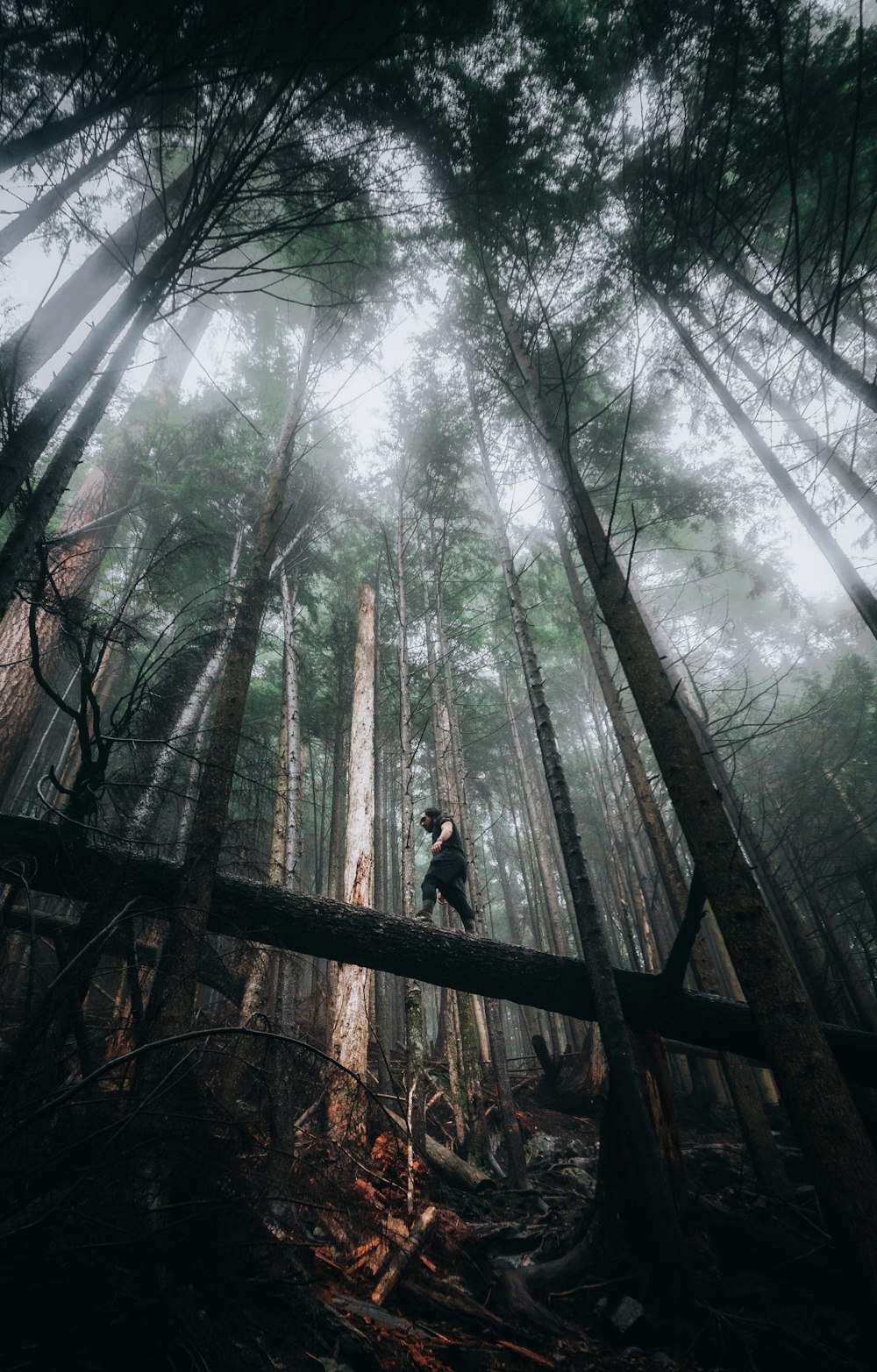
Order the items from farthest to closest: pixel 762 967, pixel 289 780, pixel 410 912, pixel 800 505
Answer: pixel 289 780 < pixel 800 505 < pixel 410 912 < pixel 762 967

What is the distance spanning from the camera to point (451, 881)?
20.7 ft

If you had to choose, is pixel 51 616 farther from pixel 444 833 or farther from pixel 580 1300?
pixel 580 1300

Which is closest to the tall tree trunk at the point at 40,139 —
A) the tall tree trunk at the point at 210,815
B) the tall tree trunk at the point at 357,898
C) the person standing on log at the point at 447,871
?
the tall tree trunk at the point at 210,815

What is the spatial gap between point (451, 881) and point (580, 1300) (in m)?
3.56

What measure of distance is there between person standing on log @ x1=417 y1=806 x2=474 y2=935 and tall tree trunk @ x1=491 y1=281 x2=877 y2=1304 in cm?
369

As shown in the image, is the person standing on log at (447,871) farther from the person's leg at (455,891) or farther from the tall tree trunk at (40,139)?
the tall tree trunk at (40,139)

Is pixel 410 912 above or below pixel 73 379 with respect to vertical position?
below

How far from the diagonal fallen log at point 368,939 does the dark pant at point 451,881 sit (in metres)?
2.35

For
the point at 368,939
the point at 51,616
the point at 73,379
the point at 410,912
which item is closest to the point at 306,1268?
the point at 368,939

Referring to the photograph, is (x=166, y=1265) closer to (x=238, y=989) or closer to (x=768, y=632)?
(x=238, y=989)

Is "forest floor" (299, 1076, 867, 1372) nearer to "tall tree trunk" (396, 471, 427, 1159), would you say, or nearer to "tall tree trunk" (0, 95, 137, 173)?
"tall tree trunk" (396, 471, 427, 1159)

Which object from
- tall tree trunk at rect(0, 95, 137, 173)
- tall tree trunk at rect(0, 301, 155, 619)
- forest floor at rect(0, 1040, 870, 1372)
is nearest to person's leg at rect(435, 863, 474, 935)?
forest floor at rect(0, 1040, 870, 1372)

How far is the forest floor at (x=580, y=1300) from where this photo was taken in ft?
8.28

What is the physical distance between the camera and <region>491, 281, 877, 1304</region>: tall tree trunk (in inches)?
87.3
